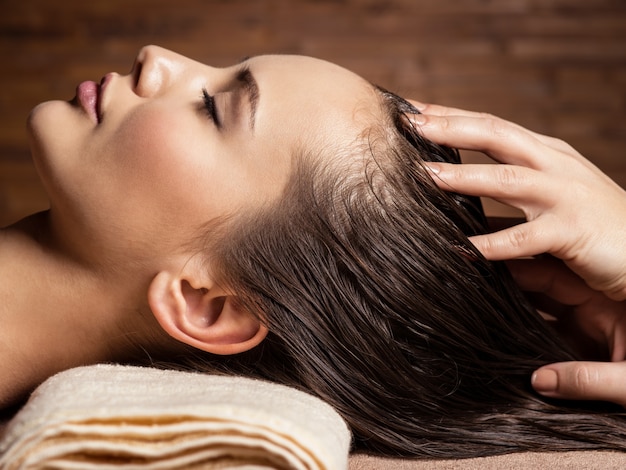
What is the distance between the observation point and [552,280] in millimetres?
1293

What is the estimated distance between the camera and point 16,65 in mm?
3100

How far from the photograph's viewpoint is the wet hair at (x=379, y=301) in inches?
40.8

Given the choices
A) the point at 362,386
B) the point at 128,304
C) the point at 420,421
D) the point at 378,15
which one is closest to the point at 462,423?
the point at 420,421

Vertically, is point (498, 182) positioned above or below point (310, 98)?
below

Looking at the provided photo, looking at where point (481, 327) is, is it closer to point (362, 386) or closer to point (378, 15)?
point (362, 386)

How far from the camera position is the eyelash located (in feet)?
3.52

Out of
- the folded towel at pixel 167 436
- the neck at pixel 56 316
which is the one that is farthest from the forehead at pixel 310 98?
the folded towel at pixel 167 436

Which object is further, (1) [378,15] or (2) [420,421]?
(1) [378,15]

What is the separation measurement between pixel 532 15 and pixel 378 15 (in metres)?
0.66

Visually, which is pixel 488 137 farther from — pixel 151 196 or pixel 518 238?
pixel 151 196

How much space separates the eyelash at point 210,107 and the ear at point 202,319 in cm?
22

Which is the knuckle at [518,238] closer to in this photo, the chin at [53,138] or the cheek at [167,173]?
the cheek at [167,173]

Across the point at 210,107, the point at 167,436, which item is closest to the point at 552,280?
the point at 210,107

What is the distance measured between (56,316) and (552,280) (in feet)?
2.59
